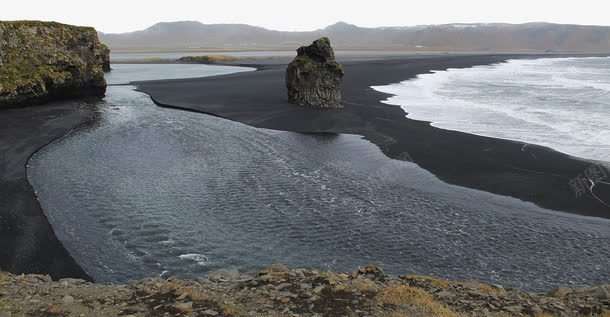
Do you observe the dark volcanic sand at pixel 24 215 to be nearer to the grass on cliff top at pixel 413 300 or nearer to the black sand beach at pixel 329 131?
the black sand beach at pixel 329 131

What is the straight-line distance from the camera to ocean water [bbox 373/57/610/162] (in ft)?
133

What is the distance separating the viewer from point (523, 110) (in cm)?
5566

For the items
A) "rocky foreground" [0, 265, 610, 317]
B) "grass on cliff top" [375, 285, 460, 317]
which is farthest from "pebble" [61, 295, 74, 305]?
"grass on cliff top" [375, 285, 460, 317]

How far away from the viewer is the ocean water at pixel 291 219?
19281 millimetres

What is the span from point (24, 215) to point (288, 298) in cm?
1630

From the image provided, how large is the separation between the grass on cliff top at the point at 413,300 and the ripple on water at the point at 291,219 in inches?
176

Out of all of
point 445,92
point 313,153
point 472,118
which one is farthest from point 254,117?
point 445,92

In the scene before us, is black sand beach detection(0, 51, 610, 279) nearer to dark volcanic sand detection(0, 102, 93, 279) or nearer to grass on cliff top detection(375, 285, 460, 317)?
dark volcanic sand detection(0, 102, 93, 279)

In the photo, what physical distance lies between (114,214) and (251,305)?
13349 millimetres

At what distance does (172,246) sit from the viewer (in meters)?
20.5

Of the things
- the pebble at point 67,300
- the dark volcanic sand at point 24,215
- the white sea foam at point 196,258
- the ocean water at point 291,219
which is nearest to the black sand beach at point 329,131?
the dark volcanic sand at point 24,215

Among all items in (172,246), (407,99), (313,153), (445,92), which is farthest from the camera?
(445,92)

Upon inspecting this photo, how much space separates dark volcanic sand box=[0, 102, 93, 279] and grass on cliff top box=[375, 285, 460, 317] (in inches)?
461

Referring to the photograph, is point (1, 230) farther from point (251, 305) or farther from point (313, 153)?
point (313, 153)
